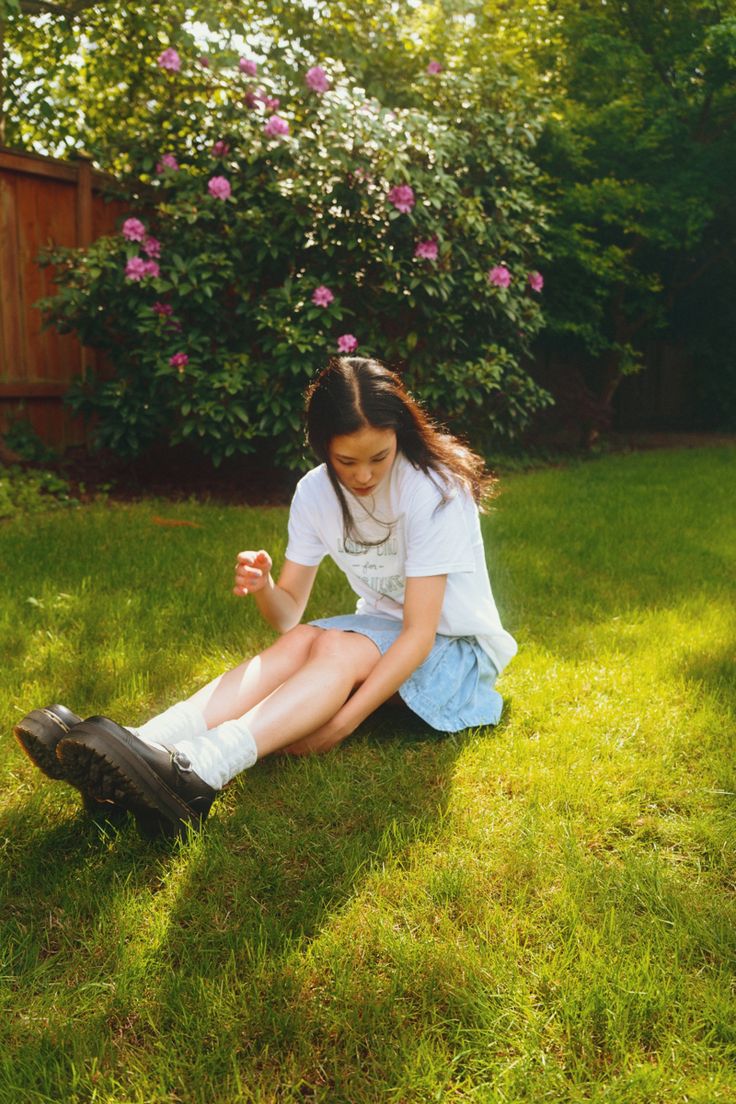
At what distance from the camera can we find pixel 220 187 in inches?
213

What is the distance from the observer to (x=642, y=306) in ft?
30.1

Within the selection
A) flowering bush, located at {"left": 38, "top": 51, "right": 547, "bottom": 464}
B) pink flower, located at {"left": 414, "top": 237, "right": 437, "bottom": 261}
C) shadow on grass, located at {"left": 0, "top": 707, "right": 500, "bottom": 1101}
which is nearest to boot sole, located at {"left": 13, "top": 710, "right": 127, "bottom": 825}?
shadow on grass, located at {"left": 0, "top": 707, "right": 500, "bottom": 1101}

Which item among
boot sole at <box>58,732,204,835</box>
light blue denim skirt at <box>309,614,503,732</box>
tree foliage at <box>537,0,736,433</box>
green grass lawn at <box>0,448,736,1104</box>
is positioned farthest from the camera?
tree foliage at <box>537,0,736,433</box>

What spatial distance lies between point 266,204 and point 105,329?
4.10ft

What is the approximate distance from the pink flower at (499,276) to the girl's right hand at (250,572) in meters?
4.21

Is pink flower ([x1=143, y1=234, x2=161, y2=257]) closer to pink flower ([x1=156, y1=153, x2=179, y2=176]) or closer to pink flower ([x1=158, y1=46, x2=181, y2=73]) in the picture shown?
pink flower ([x1=156, y1=153, x2=179, y2=176])

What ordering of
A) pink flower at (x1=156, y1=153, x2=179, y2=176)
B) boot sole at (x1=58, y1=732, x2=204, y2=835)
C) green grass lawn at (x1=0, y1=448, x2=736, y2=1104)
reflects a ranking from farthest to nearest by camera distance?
1. pink flower at (x1=156, y1=153, x2=179, y2=176)
2. boot sole at (x1=58, y1=732, x2=204, y2=835)
3. green grass lawn at (x1=0, y1=448, x2=736, y2=1104)

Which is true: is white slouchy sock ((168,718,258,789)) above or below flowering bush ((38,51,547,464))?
below

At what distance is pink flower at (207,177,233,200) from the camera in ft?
17.8

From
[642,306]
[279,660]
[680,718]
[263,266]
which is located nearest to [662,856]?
[680,718]

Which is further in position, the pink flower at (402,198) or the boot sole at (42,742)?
the pink flower at (402,198)

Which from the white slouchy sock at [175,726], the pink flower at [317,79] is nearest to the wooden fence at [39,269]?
the pink flower at [317,79]

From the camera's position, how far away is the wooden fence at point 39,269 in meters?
5.91

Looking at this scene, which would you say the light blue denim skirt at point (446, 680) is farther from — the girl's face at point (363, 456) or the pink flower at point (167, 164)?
the pink flower at point (167, 164)
